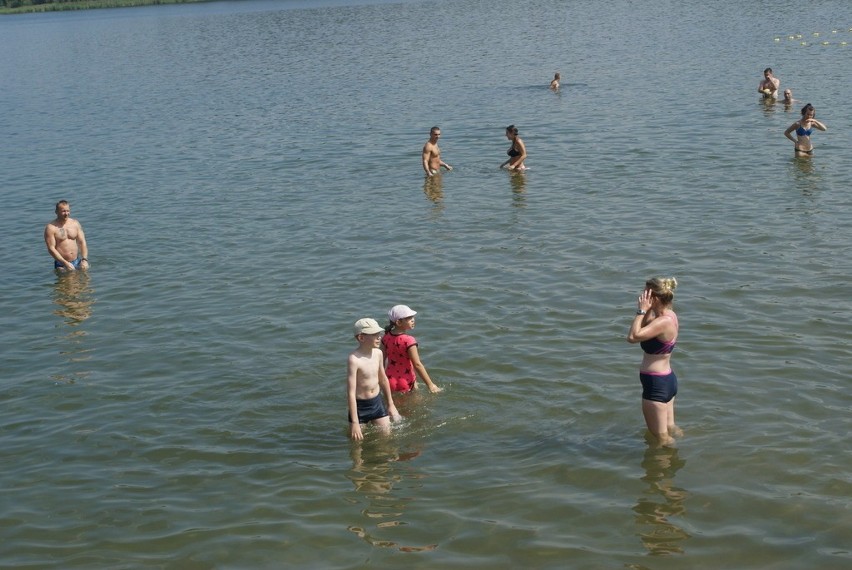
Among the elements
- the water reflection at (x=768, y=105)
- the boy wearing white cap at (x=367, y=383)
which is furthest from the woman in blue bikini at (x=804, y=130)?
the boy wearing white cap at (x=367, y=383)

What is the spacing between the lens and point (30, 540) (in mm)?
9172

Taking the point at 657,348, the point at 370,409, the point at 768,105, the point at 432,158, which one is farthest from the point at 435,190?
the point at 657,348

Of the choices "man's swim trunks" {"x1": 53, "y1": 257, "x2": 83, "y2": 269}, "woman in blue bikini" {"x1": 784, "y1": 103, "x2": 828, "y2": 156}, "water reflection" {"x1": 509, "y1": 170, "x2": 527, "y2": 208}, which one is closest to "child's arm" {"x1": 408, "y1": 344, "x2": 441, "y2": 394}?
"man's swim trunks" {"x1": 53, "y1": 257, "x2": 83, "y2": 269}

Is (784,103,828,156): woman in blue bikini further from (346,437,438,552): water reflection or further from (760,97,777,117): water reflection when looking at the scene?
(346,437,438,552): water reflection

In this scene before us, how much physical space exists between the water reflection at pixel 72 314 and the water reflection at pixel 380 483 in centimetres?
464

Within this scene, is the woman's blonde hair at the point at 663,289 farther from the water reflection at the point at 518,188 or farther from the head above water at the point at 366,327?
the water reflection at the point at 518,188

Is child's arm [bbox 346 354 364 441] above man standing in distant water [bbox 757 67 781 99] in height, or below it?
below

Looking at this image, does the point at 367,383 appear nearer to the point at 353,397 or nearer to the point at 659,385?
the point at 353,397

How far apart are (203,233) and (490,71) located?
2445 cm

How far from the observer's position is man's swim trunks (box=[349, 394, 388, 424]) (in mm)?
10477

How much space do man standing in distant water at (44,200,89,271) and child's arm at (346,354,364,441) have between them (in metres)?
9.19

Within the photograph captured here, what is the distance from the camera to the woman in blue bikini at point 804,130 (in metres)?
21.7

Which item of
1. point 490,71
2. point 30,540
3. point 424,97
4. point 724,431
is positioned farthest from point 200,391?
point 490,71

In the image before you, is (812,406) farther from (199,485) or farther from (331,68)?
(331,68)
